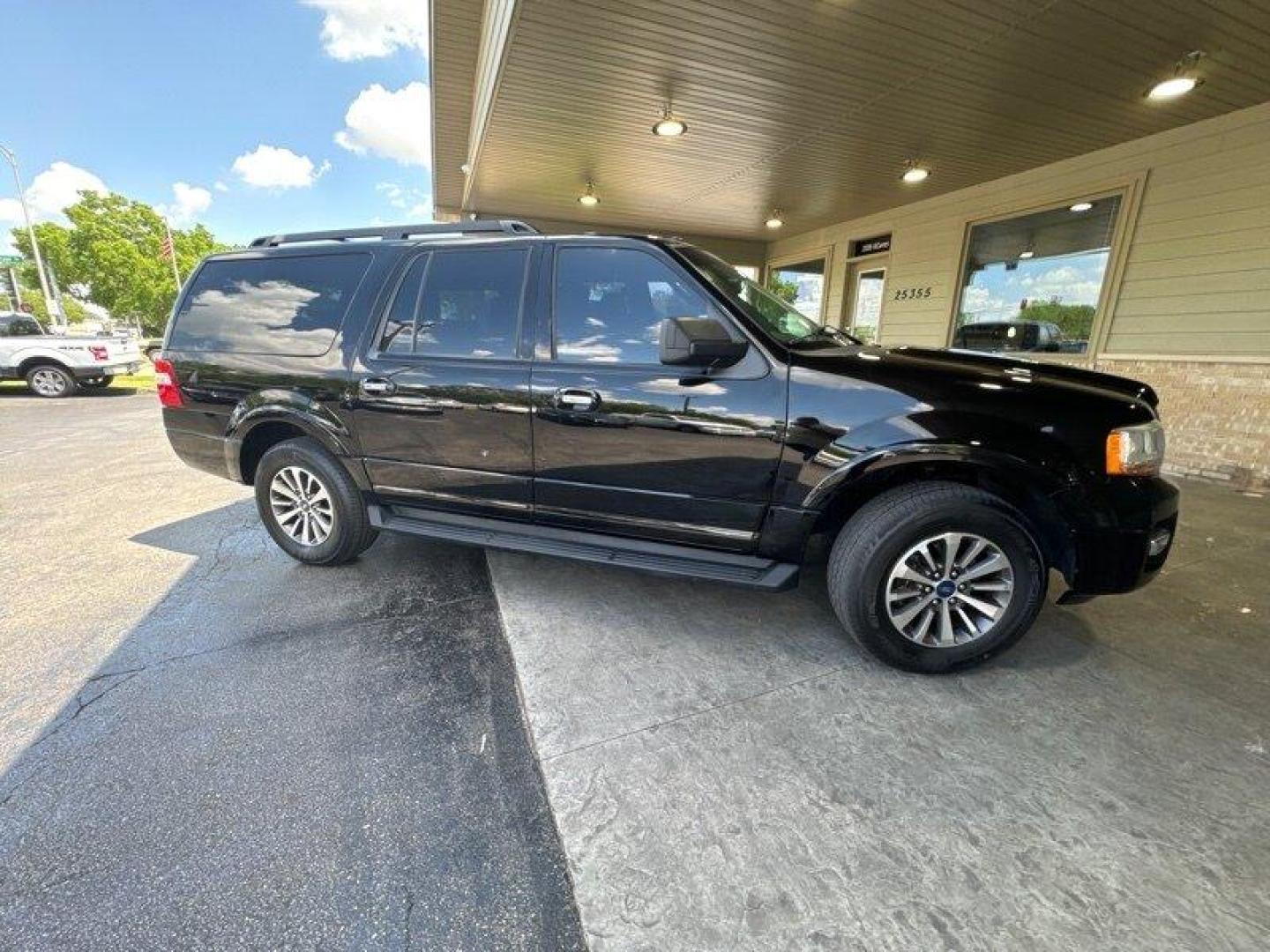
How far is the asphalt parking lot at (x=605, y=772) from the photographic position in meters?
1.44

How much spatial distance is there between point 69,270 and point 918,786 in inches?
2078

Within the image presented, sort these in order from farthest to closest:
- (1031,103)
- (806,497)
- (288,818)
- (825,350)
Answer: (1031,103) < (825,350) < (806,497) < (288,818)

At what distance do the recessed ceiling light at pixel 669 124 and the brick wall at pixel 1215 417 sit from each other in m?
5.68

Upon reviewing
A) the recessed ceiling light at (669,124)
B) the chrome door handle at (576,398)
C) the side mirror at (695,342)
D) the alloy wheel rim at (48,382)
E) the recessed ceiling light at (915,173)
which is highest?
the recessed ceiling light at (669,124)

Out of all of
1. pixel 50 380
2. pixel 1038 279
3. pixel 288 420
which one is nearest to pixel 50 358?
pixel 50 380

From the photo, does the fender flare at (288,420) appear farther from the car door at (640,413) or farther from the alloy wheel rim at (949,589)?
the alloy wheel rim at (949,589)

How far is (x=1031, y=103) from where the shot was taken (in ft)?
17.1

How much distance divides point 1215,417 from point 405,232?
25.4 ft

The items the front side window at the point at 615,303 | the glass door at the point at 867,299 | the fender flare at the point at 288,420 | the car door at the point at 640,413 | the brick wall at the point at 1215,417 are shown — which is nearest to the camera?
the car door at the point at 640,413

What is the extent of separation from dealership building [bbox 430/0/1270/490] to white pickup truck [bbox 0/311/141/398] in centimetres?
841

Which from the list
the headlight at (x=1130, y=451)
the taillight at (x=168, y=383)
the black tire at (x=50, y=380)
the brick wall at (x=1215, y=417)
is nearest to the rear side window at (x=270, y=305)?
the taillight at (x=168, y=383)

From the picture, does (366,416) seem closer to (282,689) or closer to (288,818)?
(282,689)

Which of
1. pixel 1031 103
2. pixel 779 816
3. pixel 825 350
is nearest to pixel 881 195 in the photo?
pixel 1031 103

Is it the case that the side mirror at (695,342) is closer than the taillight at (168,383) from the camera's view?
Yes
